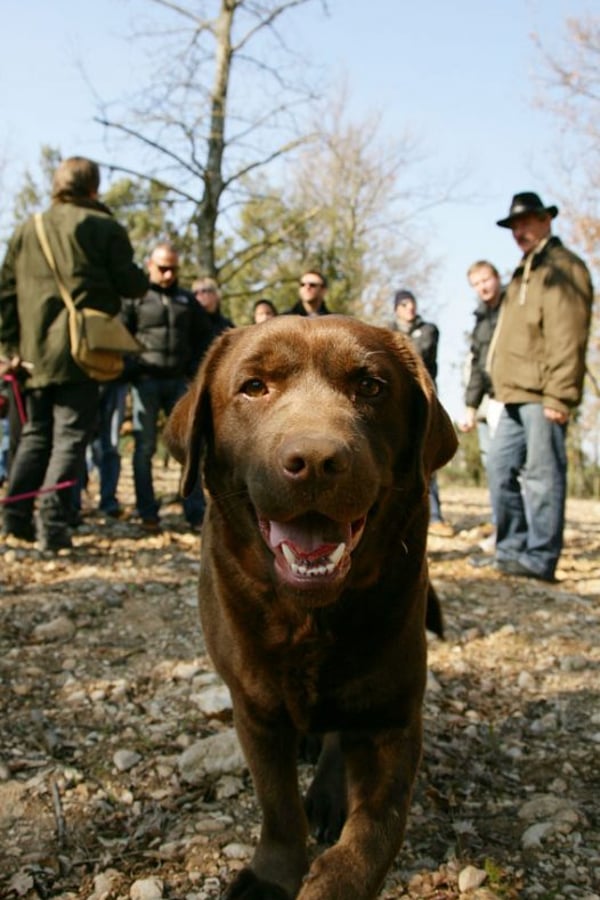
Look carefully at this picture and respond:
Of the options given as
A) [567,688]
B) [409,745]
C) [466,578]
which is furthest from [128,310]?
[409,745]

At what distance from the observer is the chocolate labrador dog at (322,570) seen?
2.14m

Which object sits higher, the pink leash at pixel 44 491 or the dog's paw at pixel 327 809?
the pink leash at pixel 44 491

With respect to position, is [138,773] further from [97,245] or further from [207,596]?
[97,245]

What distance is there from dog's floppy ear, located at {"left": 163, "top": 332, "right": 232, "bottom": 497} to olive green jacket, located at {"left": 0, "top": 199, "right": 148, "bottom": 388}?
331 cm

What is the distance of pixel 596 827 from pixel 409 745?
0.85m

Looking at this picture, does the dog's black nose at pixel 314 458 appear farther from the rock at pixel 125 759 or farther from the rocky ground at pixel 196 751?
the rock at pixel 125 759

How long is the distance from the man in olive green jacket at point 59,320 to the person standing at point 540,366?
2733 millimetres

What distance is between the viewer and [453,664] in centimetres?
429

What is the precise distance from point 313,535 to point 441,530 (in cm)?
638

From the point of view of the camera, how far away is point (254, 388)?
251 centimetres

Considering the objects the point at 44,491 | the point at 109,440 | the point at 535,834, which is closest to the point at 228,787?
the point at 535,834

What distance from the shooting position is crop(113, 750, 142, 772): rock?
10.1ft

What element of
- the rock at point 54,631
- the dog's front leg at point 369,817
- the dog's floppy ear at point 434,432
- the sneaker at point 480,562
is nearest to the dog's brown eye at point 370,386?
the dog's floppy ear at point 434,432

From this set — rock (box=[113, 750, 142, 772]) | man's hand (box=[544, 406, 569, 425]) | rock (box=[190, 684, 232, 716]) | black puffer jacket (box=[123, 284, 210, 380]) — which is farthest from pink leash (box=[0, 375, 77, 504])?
man's hand (box=[544, 406, 569, 425])
